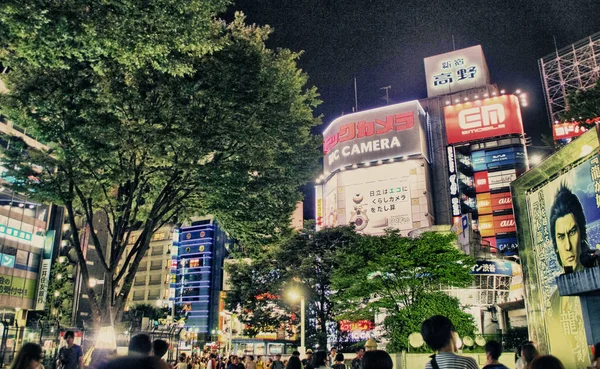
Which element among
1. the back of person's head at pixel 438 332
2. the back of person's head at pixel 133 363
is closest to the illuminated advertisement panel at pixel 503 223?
the back of person's head at pixel 438 332

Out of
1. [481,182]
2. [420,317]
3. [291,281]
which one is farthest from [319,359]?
[481,182]

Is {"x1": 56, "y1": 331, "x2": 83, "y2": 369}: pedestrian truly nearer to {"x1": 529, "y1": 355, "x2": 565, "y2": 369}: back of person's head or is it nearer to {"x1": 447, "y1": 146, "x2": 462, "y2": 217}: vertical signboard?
{"x1": 529, "y1": 355, "x2": 565, "y2": 369}: back of person's head

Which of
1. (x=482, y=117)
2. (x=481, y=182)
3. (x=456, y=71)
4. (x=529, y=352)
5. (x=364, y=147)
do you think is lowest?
(x=529, y=352)

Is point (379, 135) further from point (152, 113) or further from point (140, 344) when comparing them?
point (140, 344)

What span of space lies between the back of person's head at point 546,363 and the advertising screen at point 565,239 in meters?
9.28

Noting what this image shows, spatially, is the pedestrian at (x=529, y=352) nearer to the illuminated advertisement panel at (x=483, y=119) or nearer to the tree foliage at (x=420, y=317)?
the tree foliage at (x=420, y=317)

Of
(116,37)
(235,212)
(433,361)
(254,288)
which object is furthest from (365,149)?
(433,361)

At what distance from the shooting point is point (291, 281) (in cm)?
3092

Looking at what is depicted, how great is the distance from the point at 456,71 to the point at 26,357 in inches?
2540

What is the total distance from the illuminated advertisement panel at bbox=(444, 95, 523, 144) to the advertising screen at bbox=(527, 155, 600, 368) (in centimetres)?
4315

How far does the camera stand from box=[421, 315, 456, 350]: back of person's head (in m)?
3.84

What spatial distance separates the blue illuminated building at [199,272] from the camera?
77812mm

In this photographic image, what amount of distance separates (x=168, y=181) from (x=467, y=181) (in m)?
49.7

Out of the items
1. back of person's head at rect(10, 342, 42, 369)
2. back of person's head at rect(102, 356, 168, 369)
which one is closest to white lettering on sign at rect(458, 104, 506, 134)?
back of person's head at rect(10, 342, 42, 369)
